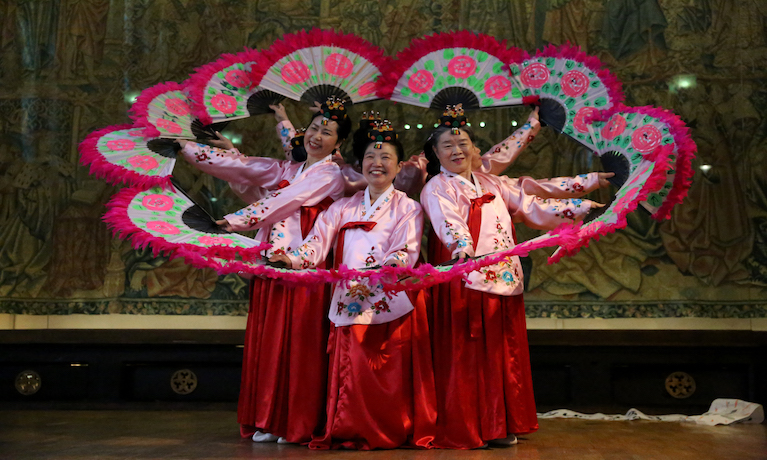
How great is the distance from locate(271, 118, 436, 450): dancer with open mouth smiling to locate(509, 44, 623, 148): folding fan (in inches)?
36.0

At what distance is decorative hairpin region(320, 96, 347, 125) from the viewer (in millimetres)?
3604

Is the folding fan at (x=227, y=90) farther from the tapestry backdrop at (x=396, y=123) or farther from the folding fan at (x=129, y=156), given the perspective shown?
the tapestry backdrop at (x=396, y=123)

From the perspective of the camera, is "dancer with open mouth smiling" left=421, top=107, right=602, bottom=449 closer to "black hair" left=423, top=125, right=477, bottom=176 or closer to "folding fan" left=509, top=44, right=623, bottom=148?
"black hair" left=423, top=125, right=477, bottom=176

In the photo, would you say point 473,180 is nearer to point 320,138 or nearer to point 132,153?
point 320,138

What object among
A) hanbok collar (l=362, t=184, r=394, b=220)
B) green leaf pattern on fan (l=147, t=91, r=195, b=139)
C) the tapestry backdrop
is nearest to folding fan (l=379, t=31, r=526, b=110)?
hanbok collar (l=362, t=184, r=394, b=220)

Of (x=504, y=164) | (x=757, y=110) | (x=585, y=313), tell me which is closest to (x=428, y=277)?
(x=504, y=164)

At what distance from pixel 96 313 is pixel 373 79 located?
9.49ft

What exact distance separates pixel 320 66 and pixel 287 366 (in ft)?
5.15

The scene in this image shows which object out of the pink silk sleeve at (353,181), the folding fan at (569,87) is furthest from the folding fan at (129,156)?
the folding fan at (569,87)

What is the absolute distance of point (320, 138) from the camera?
359cm

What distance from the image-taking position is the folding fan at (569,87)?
348 cm

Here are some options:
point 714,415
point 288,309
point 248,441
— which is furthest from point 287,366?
point 714,415

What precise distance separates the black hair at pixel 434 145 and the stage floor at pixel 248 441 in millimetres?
1426

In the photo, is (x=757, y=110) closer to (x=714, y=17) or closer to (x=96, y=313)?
(x=714, y=17)
